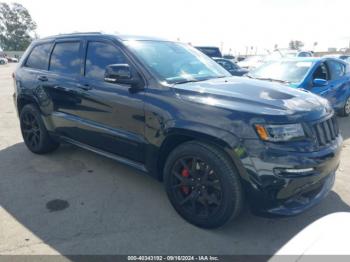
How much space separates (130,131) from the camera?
10.7 feet

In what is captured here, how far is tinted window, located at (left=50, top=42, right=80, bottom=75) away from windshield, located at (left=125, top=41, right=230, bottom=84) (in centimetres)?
91

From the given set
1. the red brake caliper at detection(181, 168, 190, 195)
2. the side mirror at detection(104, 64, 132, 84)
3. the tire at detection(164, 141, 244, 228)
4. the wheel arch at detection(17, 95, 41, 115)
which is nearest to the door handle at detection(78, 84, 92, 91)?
the side mirror at detection(104, 64, 132, 84)

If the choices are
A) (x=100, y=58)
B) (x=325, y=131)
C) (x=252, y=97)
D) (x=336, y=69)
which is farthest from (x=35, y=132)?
(x=336, y=69)

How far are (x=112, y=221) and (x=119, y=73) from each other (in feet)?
5.01

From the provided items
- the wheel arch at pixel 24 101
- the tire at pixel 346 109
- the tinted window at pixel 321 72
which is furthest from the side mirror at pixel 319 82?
the wheel arch at pixel 24 101

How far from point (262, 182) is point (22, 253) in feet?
7.01

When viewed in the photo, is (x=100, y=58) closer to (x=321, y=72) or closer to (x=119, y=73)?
(x=119, y=73)

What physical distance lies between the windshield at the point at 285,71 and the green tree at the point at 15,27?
91.2 metres

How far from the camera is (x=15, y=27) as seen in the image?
82.6 m

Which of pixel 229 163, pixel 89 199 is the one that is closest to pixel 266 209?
pixel 229 163

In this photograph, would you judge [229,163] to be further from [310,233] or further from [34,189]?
[34,189]

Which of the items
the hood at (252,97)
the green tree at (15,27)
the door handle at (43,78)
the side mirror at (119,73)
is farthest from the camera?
the green tree at (15,27)

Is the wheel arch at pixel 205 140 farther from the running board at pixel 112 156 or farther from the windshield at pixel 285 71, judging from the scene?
the windshield at pixel 285 71

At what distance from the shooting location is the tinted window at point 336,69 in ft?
21.7
